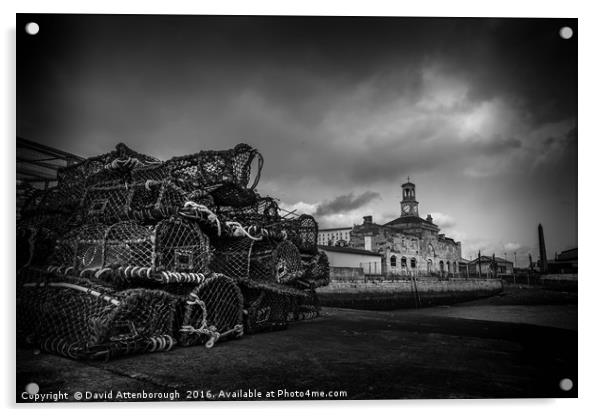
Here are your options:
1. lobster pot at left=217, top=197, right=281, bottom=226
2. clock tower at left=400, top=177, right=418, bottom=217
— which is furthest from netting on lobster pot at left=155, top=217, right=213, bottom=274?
clock tower at left=400, top=177, right=418, bottom=217

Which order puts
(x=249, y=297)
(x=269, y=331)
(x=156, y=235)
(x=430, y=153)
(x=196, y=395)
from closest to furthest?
1. (x=196, y=395)
2. (x=156, y=235)
3. (x=430, y=153)
4. (x=269, y=331)
5. (x=249, y=297)

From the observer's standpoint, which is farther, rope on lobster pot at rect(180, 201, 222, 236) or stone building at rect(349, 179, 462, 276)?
stone building at rect(349, 179, 462, 276)

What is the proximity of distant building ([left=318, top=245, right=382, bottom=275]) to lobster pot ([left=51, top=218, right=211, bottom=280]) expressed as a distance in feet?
47.8

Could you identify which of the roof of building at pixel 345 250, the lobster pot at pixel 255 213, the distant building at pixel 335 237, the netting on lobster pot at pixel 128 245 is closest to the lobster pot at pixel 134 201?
the netting on lobster pot at pixel 128 245

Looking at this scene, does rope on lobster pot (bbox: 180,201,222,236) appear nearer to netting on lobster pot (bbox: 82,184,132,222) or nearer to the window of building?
netting on lobster pot (bbox: 82,184,132,222)

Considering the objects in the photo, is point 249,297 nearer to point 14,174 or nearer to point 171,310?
point 171,310

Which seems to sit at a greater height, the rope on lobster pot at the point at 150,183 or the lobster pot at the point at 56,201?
the rope on lobster pot at the point at 150,183

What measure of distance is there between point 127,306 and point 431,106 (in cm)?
274

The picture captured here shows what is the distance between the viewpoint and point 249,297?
13.6ft

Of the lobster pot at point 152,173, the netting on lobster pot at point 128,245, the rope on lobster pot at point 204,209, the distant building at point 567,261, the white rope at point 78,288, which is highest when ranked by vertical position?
the lobster pot at point 152,173

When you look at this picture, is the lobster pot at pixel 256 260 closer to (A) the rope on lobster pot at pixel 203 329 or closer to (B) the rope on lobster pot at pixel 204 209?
(B) the rope on lobster pot at pixel 204 209

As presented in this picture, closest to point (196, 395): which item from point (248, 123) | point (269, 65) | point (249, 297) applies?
point (249, 297)

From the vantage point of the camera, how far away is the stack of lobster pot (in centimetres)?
277

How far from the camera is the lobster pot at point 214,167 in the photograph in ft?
11.9
